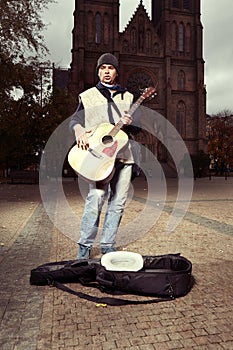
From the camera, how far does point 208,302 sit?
7.64 feet

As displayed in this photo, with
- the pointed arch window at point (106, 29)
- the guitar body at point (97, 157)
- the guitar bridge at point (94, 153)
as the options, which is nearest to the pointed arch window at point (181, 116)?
the pointed arch window at point (106, 29)

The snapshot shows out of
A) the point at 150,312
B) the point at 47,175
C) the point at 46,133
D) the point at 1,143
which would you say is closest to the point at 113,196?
the point at 150,312

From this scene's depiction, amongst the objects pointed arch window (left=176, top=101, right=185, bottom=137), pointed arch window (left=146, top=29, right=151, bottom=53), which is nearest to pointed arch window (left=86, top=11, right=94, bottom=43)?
pointed arch window (left=146, top=29, right=151, bottom=53)

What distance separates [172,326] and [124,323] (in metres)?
0.32

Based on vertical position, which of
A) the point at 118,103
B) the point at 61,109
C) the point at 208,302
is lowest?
the point at 208,302

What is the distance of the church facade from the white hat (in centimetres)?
3355

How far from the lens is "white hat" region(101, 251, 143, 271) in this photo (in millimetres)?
2582

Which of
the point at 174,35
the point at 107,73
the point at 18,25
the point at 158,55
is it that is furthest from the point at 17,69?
the point at 174,35

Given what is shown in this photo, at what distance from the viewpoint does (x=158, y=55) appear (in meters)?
39.8

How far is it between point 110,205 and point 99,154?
2.41 feet

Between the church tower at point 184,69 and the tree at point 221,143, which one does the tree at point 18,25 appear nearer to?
the church tower at point 184,69

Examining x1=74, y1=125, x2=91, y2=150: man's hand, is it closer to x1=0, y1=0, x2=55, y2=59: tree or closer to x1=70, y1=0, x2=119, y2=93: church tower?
x1=0, y1=0, x2=55, y2=59: tree

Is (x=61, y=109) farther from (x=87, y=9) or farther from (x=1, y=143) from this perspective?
(x=87, y=9)

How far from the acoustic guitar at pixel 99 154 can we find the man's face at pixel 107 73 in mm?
541
